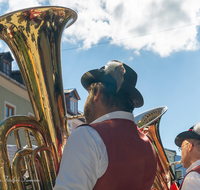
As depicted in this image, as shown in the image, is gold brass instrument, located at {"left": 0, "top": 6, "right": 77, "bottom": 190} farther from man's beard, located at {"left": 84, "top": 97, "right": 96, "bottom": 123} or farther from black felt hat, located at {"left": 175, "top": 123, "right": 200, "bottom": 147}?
black felt hat, located at {"left": 175, "top": 123, "right": 200, "bottom": 147}

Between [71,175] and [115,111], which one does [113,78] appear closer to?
[115,111]

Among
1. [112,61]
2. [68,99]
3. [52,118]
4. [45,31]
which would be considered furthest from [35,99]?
[68,99]

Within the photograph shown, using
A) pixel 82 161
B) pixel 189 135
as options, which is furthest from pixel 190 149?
pixel 82 161

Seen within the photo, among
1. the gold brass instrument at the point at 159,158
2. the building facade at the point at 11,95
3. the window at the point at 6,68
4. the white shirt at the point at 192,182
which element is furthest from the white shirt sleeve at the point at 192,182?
the window at the point at 6,68

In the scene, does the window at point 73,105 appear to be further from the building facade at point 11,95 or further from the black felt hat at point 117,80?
the black felt hat at point 117,80

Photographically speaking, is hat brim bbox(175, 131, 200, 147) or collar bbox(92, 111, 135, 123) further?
hat brim bbox(175, 131, 200, 147)

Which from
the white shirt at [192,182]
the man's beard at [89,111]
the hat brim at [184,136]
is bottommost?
the white shirt at [192,182]

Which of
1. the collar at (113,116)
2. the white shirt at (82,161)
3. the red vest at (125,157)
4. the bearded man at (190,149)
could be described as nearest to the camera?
the white shirt at (82,161)

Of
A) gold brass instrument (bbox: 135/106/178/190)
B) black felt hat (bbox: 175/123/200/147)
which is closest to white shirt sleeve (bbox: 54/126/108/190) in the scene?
black felt hat (bbox: 175/123/200/147)

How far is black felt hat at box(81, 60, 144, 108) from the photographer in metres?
1.54

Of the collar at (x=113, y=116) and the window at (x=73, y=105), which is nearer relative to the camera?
the collar at (x=113, y=116)

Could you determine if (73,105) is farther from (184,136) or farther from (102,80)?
(102,80)

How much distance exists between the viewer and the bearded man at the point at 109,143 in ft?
3.87

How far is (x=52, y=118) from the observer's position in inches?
80.0
